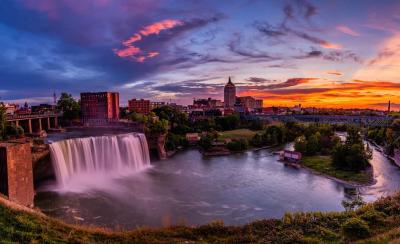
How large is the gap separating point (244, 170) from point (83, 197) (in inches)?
556

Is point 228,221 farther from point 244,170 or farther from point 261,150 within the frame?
point 261,150

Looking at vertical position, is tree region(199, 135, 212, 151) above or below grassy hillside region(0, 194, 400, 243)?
below

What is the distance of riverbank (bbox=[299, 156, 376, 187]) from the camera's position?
69.1 ft

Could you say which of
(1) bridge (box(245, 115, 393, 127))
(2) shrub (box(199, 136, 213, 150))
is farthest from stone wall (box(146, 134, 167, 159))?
(1) bridge (box(245, 115, 393, 127))

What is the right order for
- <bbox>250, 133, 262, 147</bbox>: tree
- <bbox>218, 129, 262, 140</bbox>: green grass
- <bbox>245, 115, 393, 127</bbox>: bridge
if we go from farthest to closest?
1. <bbox>245, 115, 393, 127</bbox>: bridge
2. <bbox>218, 129, 262, 140</bbox>: green grass
3. <bbox>250, 133, 262, 147</bbox>: tree

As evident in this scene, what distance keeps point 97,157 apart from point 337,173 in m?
20.6

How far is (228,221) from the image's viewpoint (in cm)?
1384

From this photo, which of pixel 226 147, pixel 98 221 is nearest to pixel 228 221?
pixel 98 221

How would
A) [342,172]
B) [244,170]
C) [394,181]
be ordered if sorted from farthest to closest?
[244,170], [342,172], [394,181]

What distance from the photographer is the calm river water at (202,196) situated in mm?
14359

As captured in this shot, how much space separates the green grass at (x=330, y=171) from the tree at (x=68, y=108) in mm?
36075

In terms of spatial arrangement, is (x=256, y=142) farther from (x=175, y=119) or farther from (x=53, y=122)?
(x=53, y=122)

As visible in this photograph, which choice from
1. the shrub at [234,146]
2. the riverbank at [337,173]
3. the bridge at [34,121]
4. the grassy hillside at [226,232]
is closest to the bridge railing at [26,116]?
the bridge at [34,121]

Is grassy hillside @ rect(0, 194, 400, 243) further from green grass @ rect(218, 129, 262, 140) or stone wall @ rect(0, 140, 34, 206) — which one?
green grass @ rect(218, 129, 262, 140)
